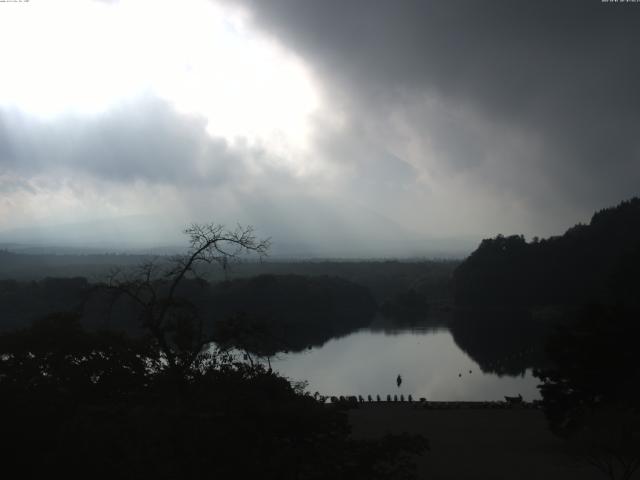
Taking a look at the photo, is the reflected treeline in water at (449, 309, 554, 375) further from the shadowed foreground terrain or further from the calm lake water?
the shadowed foreground terrain

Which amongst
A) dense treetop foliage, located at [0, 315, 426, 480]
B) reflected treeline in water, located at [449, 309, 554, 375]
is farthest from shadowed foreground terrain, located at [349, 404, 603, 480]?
reflected treeline in water, located at [449, 309, 554, 375]

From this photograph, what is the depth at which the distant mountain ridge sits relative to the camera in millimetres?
51344

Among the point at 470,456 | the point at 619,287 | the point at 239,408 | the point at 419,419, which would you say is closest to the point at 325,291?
the point at 619,287

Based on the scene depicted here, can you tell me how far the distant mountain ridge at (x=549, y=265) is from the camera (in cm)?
5134

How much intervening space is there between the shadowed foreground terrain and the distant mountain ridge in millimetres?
35585

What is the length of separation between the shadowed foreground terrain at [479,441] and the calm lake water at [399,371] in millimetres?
5798

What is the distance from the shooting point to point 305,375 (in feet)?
86.6

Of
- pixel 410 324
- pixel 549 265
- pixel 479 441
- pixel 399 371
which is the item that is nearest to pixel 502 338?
pixel 410 324

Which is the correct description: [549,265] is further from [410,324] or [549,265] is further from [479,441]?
[479,441]

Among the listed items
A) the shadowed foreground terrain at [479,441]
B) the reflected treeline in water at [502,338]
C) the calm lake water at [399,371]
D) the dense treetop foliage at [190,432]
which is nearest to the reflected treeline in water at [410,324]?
the reflected treeline in water at [502,338]

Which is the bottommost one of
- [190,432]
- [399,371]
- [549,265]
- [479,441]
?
[399,371]

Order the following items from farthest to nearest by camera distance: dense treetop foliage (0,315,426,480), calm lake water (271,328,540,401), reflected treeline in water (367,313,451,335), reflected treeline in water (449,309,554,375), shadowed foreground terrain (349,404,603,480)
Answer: reflected treeline in water (367,313,451,335)
reflected treeline in water (449,309,554,375)
calm lake water (271,328,540,401)
shadowed foreground terrain (349,404,603,480)
dense treetop foliage (0,315,426,480)

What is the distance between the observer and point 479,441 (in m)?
13.6

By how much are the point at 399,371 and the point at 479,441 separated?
47.3ft
